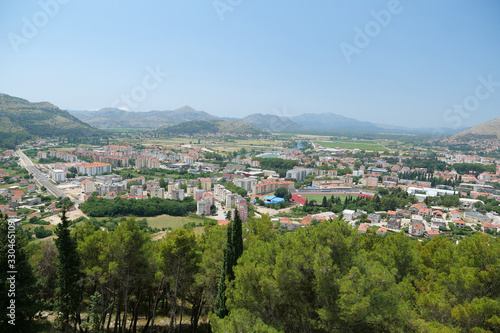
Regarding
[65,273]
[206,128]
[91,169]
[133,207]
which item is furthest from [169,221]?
[206,128]

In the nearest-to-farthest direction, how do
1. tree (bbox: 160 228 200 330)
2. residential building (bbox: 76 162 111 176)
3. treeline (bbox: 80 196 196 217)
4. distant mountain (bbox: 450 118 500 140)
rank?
tree (bbox: 160 228 200 330) → treeline (bbox: 80 196 196 217) → residential building (bbox: 76 162 111 176) → distant mountain (bbox: 450 118 500 140)

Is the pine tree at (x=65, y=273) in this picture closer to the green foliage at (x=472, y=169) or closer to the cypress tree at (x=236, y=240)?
the cypress tree at (x=236, y=240)

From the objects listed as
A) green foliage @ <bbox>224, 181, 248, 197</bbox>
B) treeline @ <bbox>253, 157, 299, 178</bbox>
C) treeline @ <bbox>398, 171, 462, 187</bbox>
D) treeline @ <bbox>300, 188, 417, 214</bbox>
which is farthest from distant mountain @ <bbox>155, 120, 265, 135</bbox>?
treeline @ <bbox>300, 188, 417, 214</bbox>

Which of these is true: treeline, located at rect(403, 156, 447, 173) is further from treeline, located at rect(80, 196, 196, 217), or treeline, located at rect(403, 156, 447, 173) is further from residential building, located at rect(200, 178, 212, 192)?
treeline, located at rect(80, 196, 196, 217)

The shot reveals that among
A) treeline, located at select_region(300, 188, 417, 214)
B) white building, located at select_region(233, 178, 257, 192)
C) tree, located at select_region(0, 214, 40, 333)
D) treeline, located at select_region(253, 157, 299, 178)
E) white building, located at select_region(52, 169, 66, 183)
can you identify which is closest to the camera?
tree, located at select_region(0, 214, 40, 333)

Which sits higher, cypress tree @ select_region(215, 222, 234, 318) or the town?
cypress tree @ select_region(215, 222, 234, 318)

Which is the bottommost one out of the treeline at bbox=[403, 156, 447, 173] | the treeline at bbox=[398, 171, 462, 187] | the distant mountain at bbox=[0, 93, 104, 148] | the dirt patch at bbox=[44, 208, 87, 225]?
the dirt patch at bbox=[44, 208, 87, 225]

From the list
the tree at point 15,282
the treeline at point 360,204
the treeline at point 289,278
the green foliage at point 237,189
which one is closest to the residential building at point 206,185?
the green foliage at point 237,189
